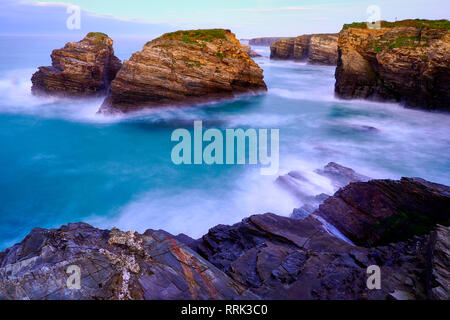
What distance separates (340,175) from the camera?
1170 centimetres

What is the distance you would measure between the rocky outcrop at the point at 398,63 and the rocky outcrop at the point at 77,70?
24610mm

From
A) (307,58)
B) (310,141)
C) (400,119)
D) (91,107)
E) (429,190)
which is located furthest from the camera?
(307,58)

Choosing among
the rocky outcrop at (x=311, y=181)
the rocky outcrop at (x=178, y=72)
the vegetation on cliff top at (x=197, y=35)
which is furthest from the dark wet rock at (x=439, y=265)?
the vegetation on cliff top at (x=197, y=35)

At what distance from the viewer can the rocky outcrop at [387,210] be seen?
7141mm

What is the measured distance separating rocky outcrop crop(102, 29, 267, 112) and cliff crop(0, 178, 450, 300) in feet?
58.4

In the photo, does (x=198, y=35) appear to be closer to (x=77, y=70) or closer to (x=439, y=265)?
(x=77, y=70)

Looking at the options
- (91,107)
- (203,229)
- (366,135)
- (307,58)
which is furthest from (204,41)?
(307,58)

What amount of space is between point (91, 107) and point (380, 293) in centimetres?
2603

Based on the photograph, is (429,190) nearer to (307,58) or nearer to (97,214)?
(97,214)

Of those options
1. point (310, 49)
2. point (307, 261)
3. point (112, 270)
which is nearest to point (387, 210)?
point (307, 261)

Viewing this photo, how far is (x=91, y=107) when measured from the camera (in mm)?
24500

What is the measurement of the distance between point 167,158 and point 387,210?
1191 centimetres

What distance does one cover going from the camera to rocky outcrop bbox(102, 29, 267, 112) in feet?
73.2

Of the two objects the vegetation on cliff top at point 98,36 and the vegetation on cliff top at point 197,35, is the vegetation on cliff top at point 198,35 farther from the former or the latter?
the vegetation on cliff top at point 98,36
